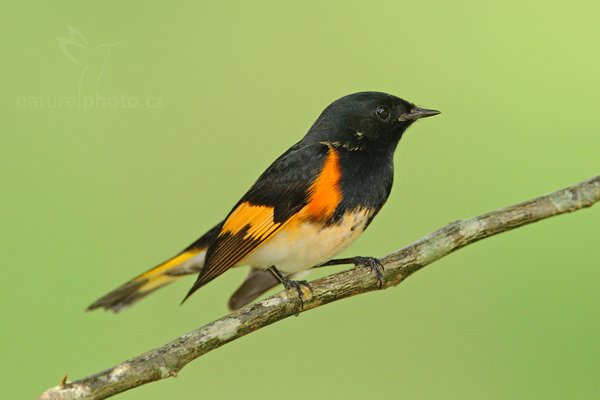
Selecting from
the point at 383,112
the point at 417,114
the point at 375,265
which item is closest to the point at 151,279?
the point at 375,265


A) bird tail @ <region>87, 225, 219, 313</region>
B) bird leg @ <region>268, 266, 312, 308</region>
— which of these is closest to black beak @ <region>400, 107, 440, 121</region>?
bird leg @ <region>268, 266, 312, 308</region>

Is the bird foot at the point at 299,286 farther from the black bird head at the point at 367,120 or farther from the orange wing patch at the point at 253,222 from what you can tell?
the black bird head at the point at 367,120

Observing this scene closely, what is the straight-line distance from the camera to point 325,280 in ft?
10.1

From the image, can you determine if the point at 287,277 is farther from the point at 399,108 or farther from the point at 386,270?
the point at 399,108

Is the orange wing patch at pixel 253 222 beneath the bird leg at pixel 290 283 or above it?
above

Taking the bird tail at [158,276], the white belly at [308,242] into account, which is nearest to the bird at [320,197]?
the white belly at [308,242]

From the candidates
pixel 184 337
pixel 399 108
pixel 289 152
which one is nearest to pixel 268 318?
pixel 184 337

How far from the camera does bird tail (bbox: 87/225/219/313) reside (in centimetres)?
386

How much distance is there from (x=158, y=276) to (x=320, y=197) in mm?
1124

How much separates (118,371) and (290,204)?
1.11m

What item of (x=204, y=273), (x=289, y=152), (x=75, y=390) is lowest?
(x=75, y=390)

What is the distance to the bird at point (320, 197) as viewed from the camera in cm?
325

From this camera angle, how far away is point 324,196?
10.6ft

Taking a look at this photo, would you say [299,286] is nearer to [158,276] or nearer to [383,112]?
[383,112]
